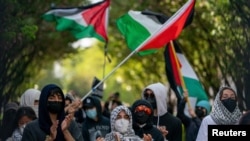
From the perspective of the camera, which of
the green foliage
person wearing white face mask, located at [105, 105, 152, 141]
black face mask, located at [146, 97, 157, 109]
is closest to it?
person wearing white face mask, located at [105, 105, 152, 141]

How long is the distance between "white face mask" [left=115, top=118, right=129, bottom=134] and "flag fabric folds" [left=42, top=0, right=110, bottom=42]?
8646mm

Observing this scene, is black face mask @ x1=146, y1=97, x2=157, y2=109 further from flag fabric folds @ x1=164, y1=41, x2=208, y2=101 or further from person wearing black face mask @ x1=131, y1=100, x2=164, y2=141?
flag fabric folds @ x1=164, y1=41, x2=208, y2=101

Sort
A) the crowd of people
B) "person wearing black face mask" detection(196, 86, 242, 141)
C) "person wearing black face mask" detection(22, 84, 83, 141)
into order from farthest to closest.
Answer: "person wearing black face mask" detection(196, 86, 242, 141) → the crowd of people → "person wearing black face mask" detection(22, 84, 83, 141)

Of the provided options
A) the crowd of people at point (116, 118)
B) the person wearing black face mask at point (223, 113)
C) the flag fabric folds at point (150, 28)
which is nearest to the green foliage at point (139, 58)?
the flag fabric folds at point (150, 28)

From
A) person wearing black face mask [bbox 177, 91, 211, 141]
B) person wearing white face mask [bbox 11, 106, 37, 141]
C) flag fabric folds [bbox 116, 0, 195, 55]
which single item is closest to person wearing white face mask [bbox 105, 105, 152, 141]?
person wearing white face mask [bbox 11, 106, 37, 141]

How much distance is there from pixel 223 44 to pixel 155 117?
11447mm

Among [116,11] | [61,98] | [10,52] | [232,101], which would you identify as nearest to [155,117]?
[232,101]

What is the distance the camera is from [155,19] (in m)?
22.1

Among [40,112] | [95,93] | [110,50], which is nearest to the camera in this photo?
[40,112]

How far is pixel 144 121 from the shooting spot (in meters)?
15.9

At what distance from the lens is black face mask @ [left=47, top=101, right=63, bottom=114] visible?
45.1 feet

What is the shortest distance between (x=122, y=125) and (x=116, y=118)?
166 millimetres

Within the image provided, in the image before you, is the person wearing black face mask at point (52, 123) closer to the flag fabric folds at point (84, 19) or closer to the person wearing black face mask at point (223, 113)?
the person wearing black face mask at point (223, 113)

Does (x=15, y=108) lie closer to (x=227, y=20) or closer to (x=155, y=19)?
(x=155, y=19)
